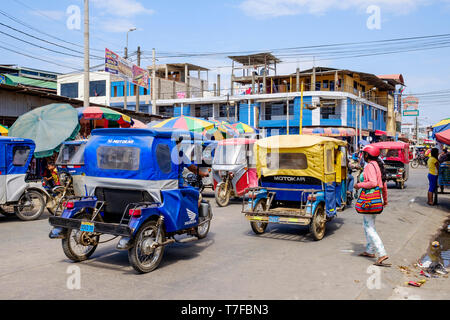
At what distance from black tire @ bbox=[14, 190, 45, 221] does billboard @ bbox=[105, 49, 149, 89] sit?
10882 mm

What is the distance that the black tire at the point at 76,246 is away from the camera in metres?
6.39

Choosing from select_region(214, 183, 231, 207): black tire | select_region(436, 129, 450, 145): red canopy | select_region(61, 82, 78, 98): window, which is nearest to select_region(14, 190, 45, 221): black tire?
select_region(214, 183, 231, 207): black tire

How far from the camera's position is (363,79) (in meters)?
49.4

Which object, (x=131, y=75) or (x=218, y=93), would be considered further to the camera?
(x=218, y=93)

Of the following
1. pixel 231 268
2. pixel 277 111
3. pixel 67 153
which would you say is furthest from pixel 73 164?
pixel 277 111

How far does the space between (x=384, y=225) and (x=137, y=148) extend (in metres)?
7.16

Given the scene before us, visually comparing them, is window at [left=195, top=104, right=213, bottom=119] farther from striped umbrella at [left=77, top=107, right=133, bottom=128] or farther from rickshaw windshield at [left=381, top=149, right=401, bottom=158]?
striped umbrella at [left=77, top=107, right=133, bottom=128]

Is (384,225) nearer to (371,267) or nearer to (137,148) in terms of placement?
(371,267)

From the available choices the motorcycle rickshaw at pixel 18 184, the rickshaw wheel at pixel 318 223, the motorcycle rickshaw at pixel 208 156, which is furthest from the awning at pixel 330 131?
the motorcycle rickshaw at pixel 18 184

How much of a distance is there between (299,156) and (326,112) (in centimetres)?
3695

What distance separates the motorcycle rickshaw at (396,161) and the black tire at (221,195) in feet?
32.1

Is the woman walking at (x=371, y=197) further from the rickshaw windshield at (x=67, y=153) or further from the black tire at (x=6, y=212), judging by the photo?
the rickshaw windshield at (x=67, y=153)

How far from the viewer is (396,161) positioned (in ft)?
65.5
